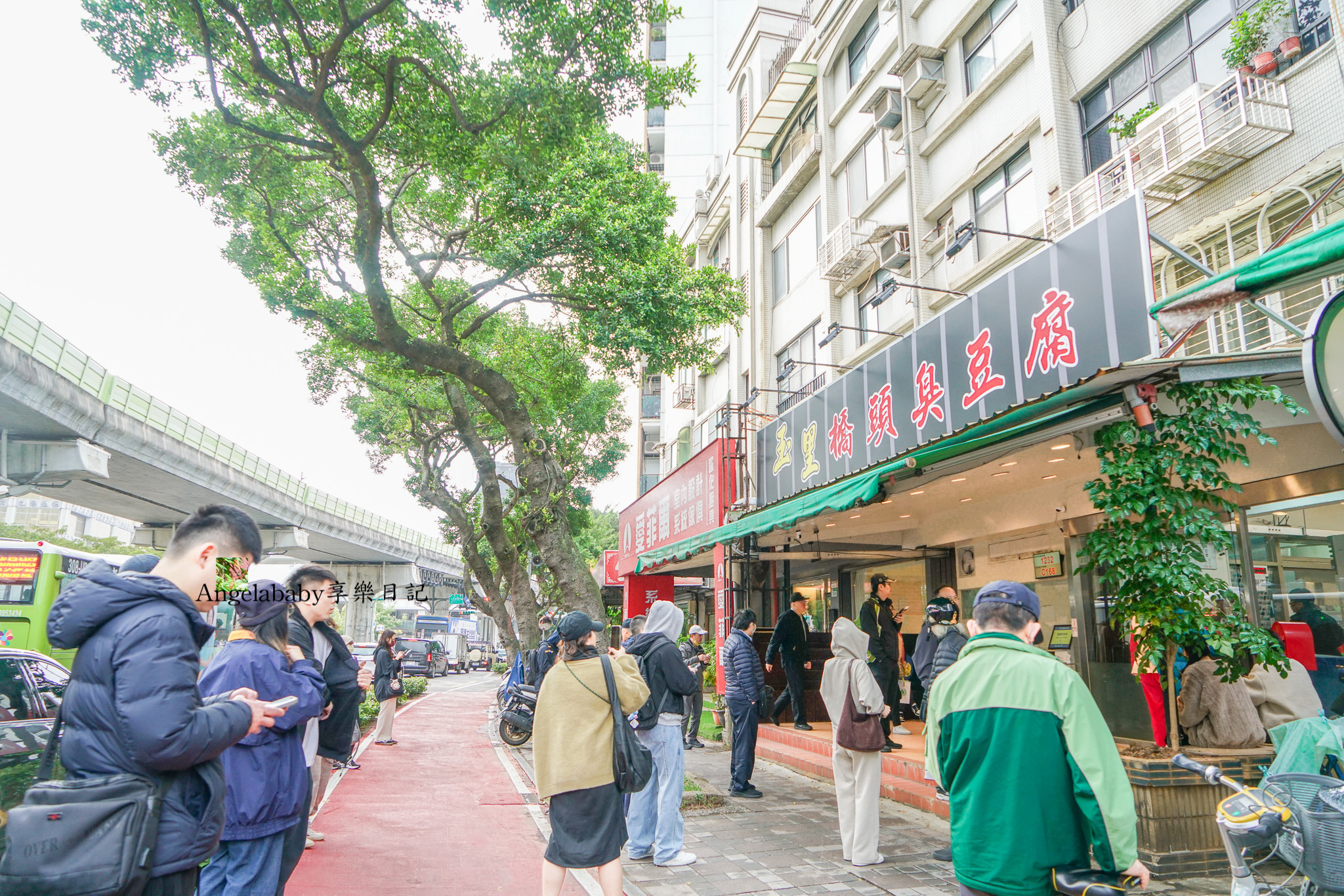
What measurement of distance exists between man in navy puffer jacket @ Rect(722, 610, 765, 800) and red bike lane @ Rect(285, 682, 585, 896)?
2.07 meters

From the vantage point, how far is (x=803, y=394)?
1792 cm

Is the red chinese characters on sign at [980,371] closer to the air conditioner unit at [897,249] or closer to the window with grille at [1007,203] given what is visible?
the window with grille at [1007,203]

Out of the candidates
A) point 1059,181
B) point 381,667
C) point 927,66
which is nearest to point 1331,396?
point 1059,181

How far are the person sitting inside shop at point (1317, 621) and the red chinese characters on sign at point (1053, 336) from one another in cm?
369

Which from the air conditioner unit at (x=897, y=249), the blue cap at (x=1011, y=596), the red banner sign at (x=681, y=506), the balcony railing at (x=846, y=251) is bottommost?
the blue cap at (x=1011, y=596)

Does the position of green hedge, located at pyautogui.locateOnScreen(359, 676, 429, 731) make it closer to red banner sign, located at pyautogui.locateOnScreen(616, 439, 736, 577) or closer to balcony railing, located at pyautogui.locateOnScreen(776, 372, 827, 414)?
red banner sign, located at pyautogui.locateOnScreen(616, 439, 736, 577)

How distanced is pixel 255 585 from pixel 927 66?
45.0ft

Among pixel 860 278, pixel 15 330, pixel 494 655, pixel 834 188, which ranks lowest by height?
pixel 494 655

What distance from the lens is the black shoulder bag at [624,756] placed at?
432 centimetres

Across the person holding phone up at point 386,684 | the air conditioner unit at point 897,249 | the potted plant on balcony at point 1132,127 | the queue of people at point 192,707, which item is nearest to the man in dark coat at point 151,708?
the queue of people at point 192,707

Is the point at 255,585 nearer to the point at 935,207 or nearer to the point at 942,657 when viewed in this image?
the point at 942,657

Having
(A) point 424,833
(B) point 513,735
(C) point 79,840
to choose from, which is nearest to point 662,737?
(A) point 424,833

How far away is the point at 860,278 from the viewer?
15844 mm

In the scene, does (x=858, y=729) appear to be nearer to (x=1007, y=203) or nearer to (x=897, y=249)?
(x=1007, y=203)
